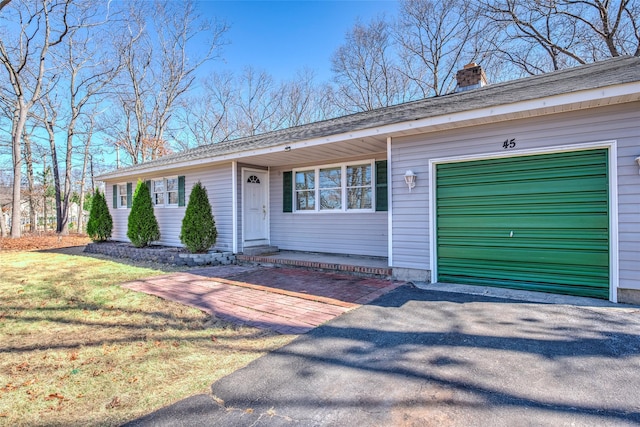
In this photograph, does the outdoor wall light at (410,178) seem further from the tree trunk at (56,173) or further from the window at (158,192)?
the tree trunk at (56,173)

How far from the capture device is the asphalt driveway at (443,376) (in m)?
2.05

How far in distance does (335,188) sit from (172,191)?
17.9 ft

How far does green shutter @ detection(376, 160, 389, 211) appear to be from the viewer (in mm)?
7250

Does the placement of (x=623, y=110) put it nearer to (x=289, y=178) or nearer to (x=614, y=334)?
(x=614, y=334)

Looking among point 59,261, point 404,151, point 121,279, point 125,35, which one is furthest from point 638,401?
point 125,35

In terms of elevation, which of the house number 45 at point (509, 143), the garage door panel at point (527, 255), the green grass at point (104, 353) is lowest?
the green grass at point (104, 353)

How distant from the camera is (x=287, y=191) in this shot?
891cm

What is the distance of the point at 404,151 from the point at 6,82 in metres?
20.9

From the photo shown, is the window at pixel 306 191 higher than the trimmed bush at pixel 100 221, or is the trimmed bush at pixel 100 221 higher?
the window at pixel 306 191

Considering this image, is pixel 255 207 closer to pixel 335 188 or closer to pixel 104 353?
pixel 335 188

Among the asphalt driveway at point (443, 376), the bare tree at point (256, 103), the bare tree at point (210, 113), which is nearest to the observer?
the asphalt driveway at point (443, 376)

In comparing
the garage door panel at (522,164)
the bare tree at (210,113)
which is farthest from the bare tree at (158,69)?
the garage door panel at (522,164)

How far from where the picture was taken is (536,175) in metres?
4.75

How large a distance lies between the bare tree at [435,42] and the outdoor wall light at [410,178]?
46.5 feet
